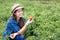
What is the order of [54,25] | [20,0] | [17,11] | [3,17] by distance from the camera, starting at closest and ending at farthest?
[17,11] → [54,25] → [3,17] → [20,0]

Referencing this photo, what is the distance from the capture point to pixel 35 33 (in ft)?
26.2

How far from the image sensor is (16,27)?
4805 mm

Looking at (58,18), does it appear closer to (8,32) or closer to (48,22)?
(48,22)

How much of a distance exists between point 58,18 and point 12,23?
499 centimetres

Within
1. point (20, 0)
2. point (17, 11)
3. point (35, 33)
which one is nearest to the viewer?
point (17, 11)

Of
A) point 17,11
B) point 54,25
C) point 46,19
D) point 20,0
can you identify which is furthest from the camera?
point 20,0

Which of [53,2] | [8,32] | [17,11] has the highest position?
[17,11]

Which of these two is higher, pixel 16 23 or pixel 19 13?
pixel 19 13

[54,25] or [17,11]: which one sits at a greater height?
[17,11]

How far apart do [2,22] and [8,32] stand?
4898 mm

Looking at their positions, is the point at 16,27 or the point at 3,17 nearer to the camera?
the point at 16,27

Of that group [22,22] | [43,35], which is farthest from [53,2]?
[22,22]

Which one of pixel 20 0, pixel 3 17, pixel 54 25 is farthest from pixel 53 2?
pixel 54 25

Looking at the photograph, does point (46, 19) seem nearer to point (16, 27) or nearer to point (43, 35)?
point (43, 35)
